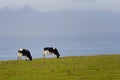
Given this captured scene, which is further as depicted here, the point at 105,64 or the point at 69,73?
the point at 105,64

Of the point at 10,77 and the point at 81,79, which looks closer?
the point at 81,79

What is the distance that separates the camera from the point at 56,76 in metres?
33.8

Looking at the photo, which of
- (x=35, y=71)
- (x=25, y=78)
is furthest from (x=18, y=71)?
(x=25, y=78)

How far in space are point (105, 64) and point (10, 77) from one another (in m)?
11.4

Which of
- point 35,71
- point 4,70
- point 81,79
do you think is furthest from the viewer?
point 4,70

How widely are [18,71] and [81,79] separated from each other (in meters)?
8.41

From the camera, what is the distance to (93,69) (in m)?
37.5

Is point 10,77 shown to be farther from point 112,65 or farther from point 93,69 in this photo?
point 112,65

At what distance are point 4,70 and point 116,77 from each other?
12.5 metres

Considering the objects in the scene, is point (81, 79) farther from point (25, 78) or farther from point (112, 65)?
point (112, 65)

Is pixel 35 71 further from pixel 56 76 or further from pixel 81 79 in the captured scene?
pixel 81 79

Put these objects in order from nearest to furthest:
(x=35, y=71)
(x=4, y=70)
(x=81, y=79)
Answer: (x=81, y=79) < (x=35, y=71) < (x=4, y=70)

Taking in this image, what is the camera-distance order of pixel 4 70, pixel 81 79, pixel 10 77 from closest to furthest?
pixel 81 79 < pixel 10 77 < pixel 4 70

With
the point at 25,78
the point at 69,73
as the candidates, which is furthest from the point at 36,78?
the point at 69,73
